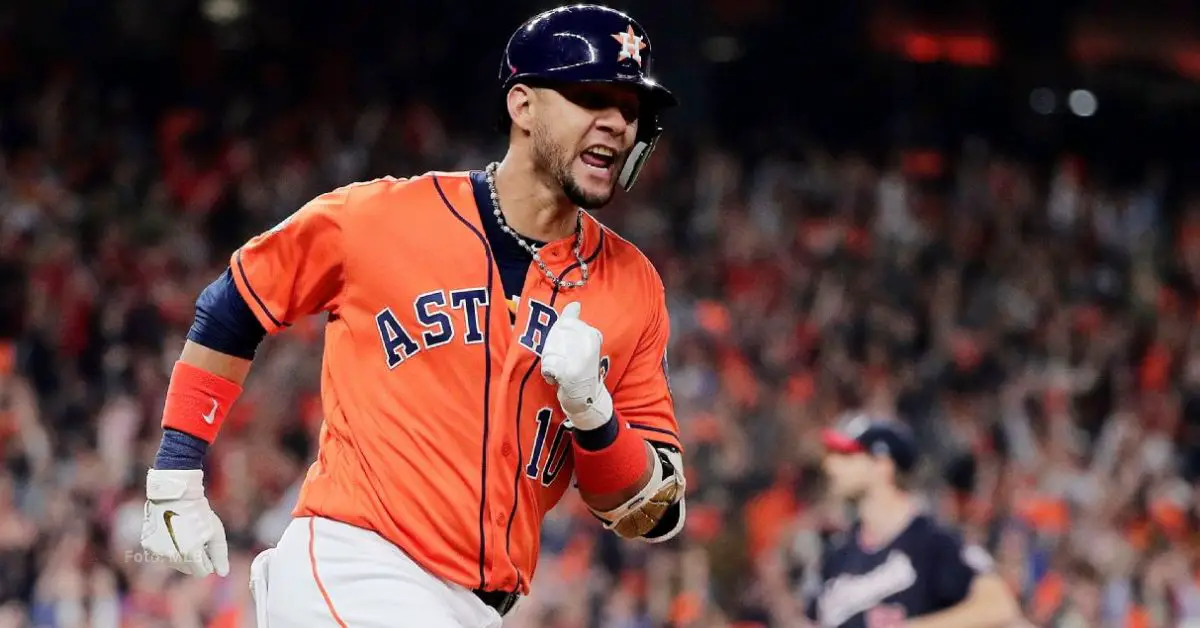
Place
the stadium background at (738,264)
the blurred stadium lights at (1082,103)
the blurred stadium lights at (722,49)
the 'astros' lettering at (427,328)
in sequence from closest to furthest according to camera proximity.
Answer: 1. the 'astros' lettering at (427,328)
2. the stadium background at (738,264)
3. the blurred stadium lights at (722,49)
4. the blurred stadium lights at (1082,103)

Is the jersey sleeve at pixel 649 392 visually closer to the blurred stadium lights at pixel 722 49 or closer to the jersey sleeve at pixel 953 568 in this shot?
the jersey sleeve at pixel 953 568

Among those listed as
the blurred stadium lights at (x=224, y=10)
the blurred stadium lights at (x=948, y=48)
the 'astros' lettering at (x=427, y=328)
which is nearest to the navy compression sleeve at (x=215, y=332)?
the 'astros' lettering at (x=427, y=328)

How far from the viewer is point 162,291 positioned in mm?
9680

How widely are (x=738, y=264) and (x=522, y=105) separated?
920cm

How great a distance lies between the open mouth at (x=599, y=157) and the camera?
10.8 feet

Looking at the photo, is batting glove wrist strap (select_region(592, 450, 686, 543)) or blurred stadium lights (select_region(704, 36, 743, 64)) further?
blurred stadium lights (select_region(704, 36, 743, 64))

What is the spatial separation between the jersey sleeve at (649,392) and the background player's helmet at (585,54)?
1.11ft

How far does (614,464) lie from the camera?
10.3ft

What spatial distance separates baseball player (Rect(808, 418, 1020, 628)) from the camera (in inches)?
216

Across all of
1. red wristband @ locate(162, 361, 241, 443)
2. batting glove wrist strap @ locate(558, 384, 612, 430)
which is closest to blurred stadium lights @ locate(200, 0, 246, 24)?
red wristband @ locate(162, 361, 241, 443)

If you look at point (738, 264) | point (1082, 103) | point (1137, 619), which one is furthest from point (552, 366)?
point (1082, 103)

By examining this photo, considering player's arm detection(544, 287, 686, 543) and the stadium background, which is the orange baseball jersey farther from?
the stadium background

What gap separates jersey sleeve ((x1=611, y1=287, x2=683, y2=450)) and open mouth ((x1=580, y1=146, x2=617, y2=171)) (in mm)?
310

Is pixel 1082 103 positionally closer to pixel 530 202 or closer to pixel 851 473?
pixel 851 473
